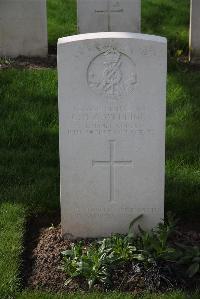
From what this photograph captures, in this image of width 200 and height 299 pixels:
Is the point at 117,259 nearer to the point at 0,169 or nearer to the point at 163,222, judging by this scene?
the point at 163,222

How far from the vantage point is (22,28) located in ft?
26.3

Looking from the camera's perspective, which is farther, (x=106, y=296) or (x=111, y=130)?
(x=111, y=130)

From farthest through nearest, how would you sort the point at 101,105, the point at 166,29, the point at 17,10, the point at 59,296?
the point at 166,29 → the point at 17,10 → the point at 101,105 → the point at 59,296

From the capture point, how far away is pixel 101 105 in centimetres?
402

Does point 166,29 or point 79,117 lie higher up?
point 166,29

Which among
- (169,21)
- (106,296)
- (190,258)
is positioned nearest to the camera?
(106,296)

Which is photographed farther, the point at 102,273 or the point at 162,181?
the point at 162,181

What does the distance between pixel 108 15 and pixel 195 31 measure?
103cm

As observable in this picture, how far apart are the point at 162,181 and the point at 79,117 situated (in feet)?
2.14

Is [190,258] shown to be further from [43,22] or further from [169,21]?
[169,21]

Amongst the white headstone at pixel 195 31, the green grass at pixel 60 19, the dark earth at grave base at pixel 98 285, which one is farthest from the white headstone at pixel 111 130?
the green grass at pixel 60 19

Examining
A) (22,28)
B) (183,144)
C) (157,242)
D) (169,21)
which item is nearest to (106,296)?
(157,242)

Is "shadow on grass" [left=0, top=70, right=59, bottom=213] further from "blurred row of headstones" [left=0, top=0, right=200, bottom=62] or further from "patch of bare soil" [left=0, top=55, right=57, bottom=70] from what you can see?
"blurred row of headstones" [left=0, top=0, right=200, bottom=62]

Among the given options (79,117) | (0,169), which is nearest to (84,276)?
(79,117)
